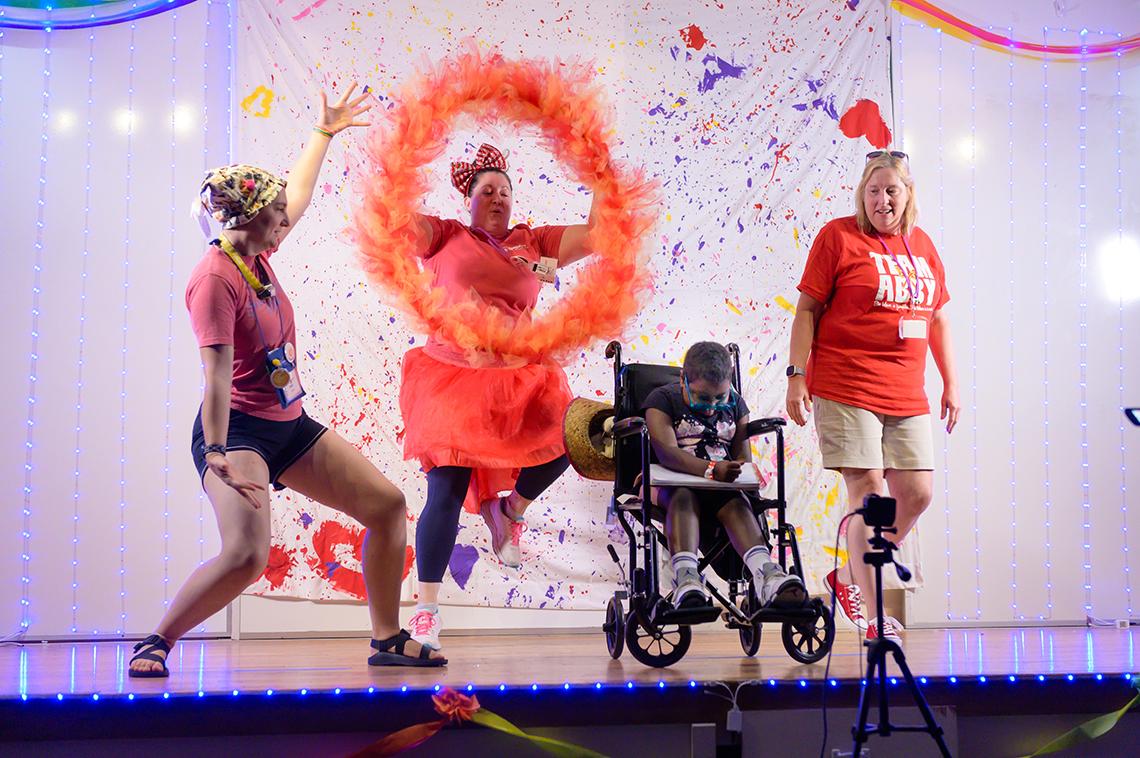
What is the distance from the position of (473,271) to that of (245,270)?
1072 mm

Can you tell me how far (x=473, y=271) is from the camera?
14.1 feet

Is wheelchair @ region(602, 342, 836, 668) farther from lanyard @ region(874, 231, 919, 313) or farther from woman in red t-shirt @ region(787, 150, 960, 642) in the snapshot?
lanyard @ region(874, 231, 919, 313)

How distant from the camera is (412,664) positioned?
357 cm

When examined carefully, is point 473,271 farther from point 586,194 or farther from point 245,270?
→ point 245,270

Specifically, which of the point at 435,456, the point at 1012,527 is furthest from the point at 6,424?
the point at 1012,527

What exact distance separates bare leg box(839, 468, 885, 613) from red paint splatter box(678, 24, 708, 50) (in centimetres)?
214

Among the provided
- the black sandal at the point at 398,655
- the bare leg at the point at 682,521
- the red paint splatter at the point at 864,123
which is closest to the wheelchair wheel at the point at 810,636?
the bare leg at the point at 682,521

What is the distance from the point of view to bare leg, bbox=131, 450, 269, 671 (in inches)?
127

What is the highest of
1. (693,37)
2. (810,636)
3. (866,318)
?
(693,37)

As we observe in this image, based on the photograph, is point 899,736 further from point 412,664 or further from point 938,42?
point 938,42

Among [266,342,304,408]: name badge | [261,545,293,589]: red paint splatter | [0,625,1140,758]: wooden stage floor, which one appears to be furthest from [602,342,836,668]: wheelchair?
[261,545,293,589]: red paint splatter

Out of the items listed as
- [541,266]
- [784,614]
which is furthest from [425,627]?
[541,266]

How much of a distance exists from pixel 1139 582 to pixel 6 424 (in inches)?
203

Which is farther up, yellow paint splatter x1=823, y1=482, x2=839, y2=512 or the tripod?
yellow paint splatter x1=823, y1=482, x2=839, y2=512
